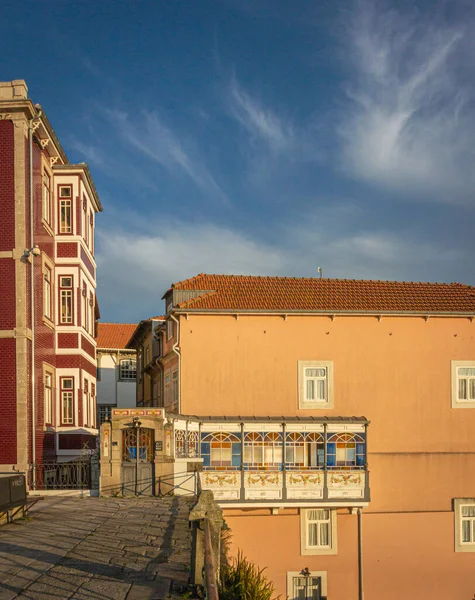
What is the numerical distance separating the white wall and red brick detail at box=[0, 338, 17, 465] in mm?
32172

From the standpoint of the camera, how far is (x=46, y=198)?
2420cm

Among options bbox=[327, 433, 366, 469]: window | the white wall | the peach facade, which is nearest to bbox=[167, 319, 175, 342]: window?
the peach facade

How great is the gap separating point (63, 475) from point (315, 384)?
894 cm

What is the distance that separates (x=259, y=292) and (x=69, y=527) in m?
15.4

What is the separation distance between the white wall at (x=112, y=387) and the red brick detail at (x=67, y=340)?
28590 mm

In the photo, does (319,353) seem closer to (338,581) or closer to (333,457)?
(333,457)

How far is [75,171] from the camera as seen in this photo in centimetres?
2555

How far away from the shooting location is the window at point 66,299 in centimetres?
2503

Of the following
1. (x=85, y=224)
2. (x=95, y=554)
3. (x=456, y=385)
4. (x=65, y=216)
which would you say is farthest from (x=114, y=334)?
(x=95, y=554)

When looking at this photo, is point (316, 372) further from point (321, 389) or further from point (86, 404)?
point (86, 404)

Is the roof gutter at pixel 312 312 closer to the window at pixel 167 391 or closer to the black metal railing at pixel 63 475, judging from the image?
the window at pixel 167 391

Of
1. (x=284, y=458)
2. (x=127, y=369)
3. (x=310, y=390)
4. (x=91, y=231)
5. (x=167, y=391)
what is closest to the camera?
(x=284, y=458)

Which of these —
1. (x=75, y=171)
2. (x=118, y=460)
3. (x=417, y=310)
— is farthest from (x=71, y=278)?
(x=417, y=310)

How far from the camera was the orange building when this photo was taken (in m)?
24.6
